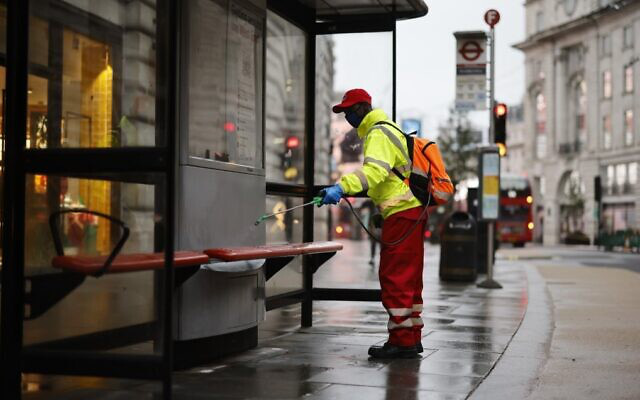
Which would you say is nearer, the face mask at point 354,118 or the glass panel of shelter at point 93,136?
the glass panel of shelter at point 93,136

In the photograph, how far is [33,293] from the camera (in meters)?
4.87

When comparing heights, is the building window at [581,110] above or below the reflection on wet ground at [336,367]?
above

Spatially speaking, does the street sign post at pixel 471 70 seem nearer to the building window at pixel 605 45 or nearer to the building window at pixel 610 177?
the building window at pixel 610 177

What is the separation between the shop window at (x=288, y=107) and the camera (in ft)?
28.4

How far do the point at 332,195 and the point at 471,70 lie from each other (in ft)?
32.5

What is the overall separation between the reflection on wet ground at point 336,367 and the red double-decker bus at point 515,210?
122 ft

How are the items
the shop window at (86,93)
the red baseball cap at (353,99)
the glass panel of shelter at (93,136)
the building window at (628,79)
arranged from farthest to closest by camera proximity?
the building window at (628,79)
the red baseball cap at (353,99)
the shop window at (86,93)
the glass panel of shelter at (93,136)

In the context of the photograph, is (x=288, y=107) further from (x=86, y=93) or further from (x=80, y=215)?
(x=80, y=215)

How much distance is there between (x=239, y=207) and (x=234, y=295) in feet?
2.21

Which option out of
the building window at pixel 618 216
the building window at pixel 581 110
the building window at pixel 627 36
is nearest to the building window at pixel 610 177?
the building window at pixel 618 216

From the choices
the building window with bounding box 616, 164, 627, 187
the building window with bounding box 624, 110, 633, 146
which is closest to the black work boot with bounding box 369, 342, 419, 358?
the building window with bounding box 624, 110, 633, 146

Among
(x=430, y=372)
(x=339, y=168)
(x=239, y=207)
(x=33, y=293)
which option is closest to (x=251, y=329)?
(x=239, y=207)

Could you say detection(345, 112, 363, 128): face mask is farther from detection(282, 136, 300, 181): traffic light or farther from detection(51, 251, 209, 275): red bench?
detection(51, 251, 209, 275): red bench

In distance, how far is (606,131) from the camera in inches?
2518
